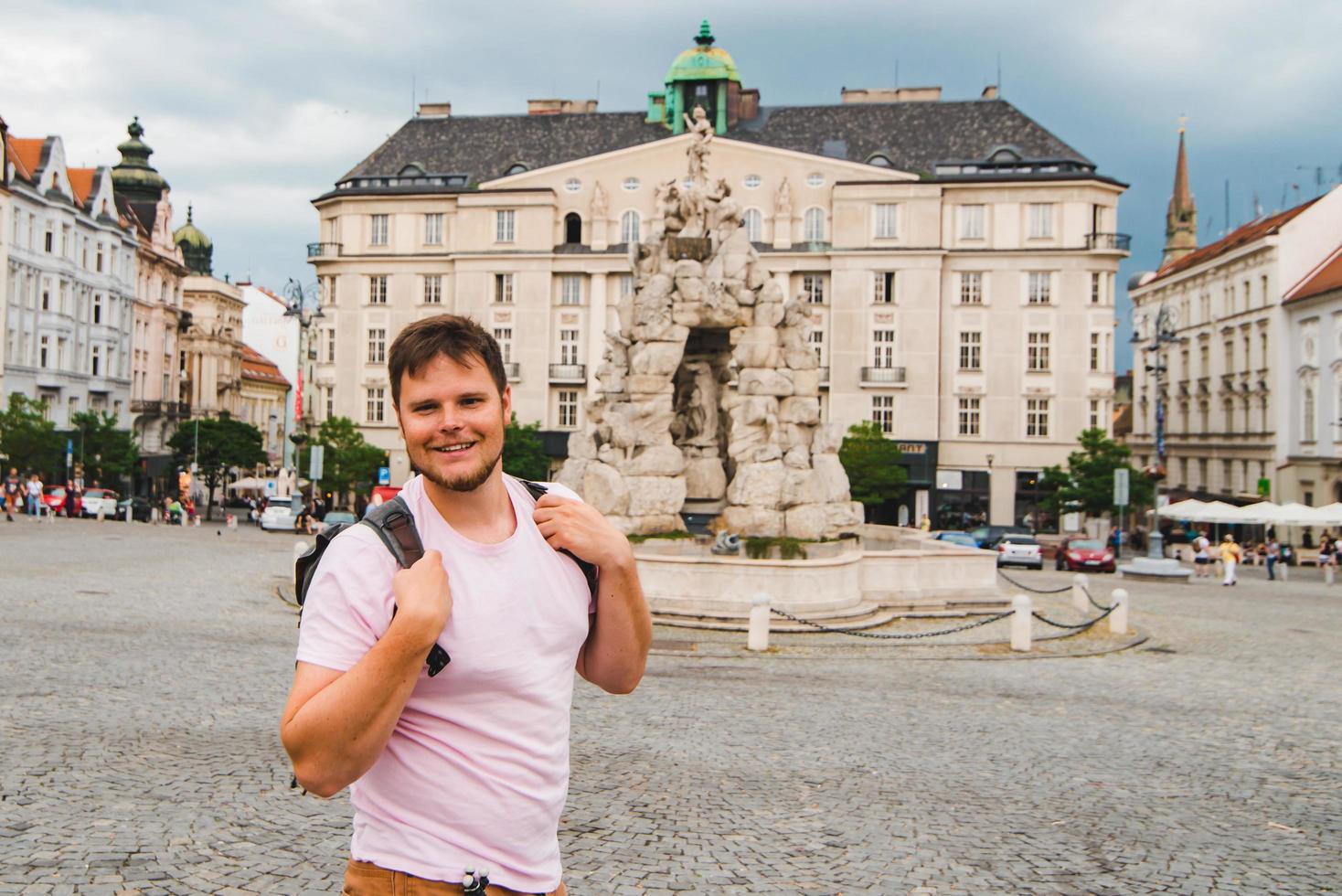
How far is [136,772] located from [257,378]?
87.9 m

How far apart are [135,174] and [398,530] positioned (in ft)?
263

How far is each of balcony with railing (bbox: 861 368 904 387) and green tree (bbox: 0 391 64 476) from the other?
1314 inches

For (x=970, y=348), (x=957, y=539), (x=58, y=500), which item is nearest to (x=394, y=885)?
(x=957, y=539)

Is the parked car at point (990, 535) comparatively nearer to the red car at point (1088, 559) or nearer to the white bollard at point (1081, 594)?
the red car at point (1088, 559)

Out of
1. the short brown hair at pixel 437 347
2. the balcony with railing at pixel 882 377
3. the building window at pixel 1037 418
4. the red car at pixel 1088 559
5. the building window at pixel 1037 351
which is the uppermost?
the building window at pixel 1037 351

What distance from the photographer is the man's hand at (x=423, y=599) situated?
7.69 ft

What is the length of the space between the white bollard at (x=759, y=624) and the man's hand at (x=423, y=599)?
39.0 ft

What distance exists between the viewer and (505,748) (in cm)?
263

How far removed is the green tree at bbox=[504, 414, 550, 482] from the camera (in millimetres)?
50250

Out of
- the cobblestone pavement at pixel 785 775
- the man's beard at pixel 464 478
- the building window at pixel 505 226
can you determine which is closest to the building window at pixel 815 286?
the building window at pixel 505 226

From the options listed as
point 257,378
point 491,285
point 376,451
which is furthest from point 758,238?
point 257,378

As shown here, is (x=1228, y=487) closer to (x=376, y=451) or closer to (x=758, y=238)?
(x=758, y=238)

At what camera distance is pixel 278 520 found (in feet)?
138

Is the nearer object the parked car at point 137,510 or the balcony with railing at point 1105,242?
the parked car at point 137,510
